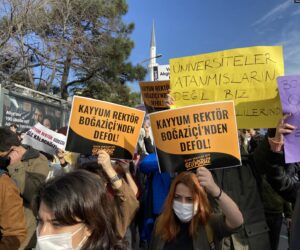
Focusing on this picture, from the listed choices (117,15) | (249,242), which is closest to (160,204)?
(249,242)

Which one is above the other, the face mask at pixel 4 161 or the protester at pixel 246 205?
the face mask at pixel 4 161

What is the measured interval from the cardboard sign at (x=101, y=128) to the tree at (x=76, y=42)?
48.5 ft

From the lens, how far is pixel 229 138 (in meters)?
2.69

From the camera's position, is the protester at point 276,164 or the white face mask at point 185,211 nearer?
the white face mask at point 185,211

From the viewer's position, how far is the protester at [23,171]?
366 centimetres

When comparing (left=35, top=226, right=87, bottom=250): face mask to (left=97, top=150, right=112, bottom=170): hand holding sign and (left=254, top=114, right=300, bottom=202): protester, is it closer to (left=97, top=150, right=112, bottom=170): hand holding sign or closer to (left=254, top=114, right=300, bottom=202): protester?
(left=97, top=150, right=112, bottom=170): hand holding sign

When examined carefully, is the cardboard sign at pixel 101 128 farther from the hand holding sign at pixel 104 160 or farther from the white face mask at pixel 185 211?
the white face mask at pixel 185 211

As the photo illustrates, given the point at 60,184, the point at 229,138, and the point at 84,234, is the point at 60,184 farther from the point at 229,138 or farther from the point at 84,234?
the point at 229,138

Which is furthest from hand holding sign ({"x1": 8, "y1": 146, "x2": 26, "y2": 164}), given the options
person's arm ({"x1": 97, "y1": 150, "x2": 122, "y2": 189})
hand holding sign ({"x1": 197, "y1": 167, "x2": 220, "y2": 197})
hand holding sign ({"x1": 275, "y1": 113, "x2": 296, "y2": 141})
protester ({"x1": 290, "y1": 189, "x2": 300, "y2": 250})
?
protester ({"x1": 290, "y1": 189, "x2": 300, "y2": 250})

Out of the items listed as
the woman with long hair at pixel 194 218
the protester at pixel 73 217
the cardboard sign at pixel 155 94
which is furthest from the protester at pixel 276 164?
the protester at pixel 73 217

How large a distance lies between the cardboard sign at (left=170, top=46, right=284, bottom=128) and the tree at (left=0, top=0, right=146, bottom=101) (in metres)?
14.8

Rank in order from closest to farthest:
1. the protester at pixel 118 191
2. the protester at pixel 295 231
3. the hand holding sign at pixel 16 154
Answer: the protester at pixel 295 231 → the protester at pixel 118 191 → the hand holding sign at pixel 16 154

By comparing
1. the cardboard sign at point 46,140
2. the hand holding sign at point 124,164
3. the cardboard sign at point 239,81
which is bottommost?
the hand holding sign at point 124,164

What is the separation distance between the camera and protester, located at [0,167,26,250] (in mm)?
2727
